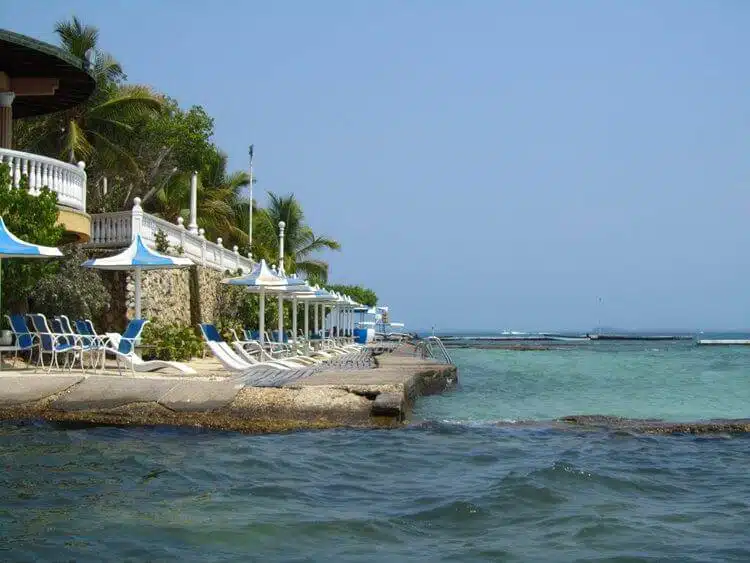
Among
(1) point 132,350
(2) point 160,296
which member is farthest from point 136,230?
(1) point 132,350

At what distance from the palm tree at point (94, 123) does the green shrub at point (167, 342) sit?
9.61m

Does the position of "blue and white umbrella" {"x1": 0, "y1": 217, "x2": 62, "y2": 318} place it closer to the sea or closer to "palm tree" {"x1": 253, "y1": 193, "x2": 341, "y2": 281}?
the sea

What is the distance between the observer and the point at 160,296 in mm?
19281

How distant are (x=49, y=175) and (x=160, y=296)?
4.38m

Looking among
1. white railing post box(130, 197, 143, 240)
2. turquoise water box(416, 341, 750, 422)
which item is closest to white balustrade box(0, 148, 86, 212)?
white railing post box(130, 197, 143, 240)

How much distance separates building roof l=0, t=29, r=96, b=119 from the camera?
1614 cm

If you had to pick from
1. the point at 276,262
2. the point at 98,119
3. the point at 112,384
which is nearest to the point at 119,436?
the point at 112,384

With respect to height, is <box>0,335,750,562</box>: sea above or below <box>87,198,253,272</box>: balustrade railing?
below

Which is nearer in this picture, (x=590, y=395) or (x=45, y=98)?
(x=45, y=98)

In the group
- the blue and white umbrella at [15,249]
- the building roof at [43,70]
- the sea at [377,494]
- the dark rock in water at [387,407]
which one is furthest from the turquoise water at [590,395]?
the building roof at [43,70]

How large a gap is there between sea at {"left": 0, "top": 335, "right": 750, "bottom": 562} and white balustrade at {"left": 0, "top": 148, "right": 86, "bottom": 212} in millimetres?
6339

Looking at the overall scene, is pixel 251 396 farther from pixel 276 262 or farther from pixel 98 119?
→ pixel 276 262

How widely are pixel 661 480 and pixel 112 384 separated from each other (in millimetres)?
6650

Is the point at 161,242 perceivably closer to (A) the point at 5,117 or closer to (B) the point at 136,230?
(B) the point at 136,230
